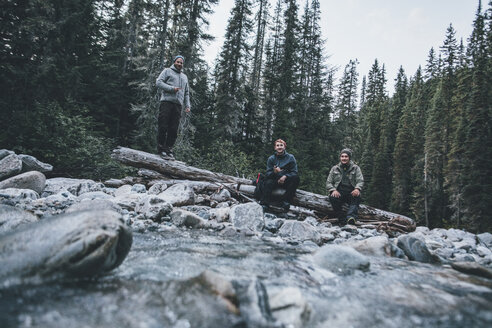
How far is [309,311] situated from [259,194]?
4.82m

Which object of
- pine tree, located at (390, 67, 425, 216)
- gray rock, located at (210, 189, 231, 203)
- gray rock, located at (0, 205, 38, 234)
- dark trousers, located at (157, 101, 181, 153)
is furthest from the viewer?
pine tree, located at (390, 67, 425, 216)

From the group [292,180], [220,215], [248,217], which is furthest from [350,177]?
[220,215]

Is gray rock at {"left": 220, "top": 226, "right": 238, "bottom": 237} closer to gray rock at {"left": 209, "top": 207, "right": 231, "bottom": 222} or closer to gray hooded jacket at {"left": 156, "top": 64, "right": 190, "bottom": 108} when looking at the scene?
gray rock at {"left": 209, "top": 207, "right": 231, "bottom": 222}

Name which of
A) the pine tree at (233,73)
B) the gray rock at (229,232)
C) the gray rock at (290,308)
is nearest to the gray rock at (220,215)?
the gray rock at (229,232)

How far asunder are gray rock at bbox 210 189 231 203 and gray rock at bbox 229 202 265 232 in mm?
1671

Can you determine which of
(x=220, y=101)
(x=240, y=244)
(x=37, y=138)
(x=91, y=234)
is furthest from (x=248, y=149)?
(x=91, y=234)

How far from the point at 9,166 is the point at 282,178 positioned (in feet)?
21.8

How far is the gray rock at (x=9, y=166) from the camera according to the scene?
6554mm

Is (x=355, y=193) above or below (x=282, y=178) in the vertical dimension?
below

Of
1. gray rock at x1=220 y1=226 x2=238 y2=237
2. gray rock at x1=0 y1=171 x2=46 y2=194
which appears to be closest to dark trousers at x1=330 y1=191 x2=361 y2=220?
gray rock at x1=220 y1=226 x2=238 y2=237

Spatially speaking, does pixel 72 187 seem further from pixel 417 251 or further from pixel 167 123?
pixel 417 251

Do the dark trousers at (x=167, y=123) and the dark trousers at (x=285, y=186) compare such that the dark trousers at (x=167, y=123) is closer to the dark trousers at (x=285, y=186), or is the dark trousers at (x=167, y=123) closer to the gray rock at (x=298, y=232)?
the dark trousers at (x=285, y=186)

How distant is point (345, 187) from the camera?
21.5 feet

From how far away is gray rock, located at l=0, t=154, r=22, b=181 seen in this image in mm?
6554
